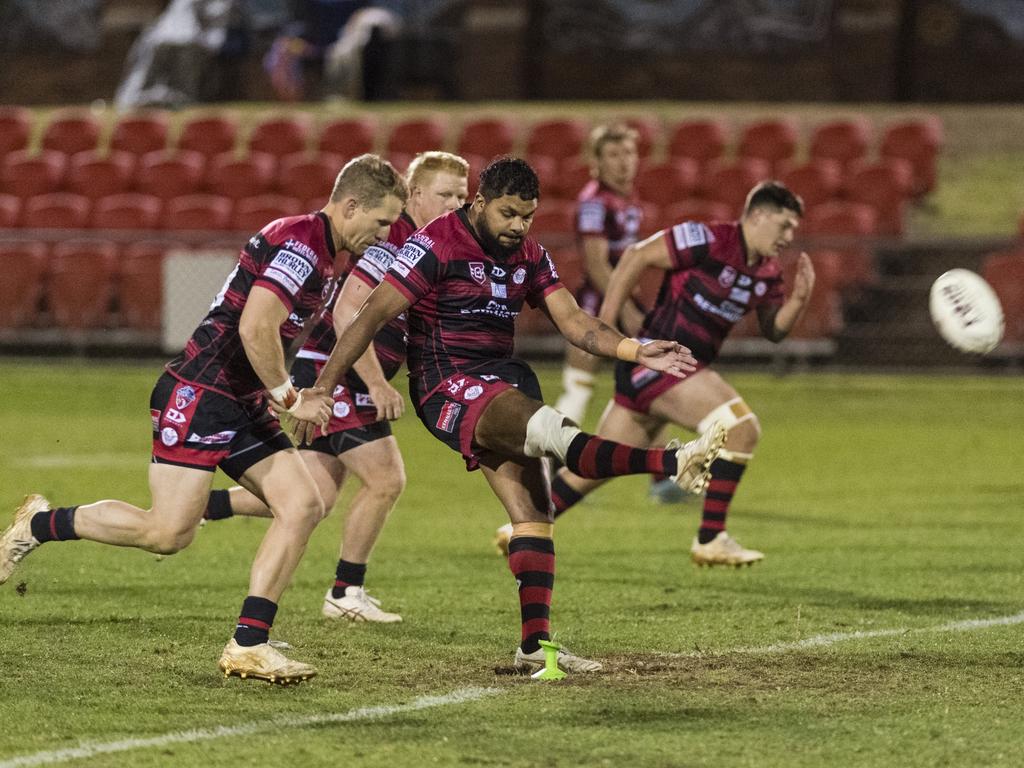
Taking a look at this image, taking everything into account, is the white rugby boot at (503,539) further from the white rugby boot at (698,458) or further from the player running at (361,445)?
the white rugby boot at (698,458)

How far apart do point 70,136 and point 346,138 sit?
4170 mm

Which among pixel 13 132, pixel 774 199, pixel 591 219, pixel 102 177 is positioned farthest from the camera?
pixel 13 132

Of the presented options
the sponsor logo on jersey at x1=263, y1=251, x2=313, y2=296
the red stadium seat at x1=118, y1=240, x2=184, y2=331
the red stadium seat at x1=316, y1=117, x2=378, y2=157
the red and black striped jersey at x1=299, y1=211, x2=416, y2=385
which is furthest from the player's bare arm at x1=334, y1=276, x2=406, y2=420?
the red stadium seat at x1=316, y1=117, x2=378, y2=157

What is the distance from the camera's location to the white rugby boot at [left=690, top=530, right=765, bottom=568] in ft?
30.6

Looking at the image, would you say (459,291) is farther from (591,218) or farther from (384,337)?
(591,218)

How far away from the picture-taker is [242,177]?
23.6 metres

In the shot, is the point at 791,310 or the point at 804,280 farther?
the point at 791,310

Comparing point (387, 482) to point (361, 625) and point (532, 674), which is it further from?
point (532, 674)

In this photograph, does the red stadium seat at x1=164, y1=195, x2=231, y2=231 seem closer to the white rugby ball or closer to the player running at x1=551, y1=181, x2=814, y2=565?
the player running at x1=551, y1=181, x2=814, y2=565

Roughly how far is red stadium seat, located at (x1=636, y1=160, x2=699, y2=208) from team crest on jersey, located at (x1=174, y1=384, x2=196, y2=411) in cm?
1568

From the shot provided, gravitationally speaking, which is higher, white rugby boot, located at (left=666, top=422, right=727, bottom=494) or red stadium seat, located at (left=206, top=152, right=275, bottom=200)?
red stadium seat, located at (left=206, top=152, right=275, bottom=200)

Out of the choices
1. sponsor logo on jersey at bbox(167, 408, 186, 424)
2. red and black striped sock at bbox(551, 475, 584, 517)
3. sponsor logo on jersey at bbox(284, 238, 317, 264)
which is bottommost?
red and black striped sock at bbox(551, 475, 584, 517)

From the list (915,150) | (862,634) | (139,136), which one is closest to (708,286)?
(862,634)

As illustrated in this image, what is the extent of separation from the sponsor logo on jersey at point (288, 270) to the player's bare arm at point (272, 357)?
61 millimetres
